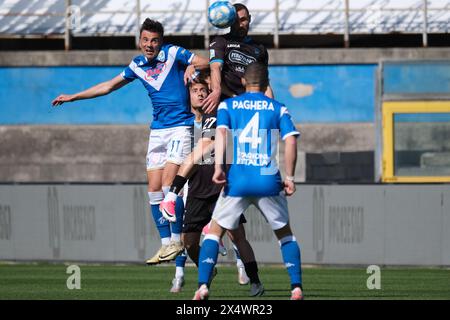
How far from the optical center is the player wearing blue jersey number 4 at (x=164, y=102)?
43.0 ft

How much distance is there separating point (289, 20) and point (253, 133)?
51.7 ft

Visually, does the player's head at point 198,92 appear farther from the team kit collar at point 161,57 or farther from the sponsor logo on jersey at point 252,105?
the sponsor logo on jersey at point 252,105

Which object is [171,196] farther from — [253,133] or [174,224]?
[253,133]

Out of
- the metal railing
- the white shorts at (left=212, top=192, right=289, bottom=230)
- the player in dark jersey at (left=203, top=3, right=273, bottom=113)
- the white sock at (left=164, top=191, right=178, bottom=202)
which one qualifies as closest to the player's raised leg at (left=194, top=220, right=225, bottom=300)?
the white shorts at (left=212, top=192, right=289, bottom=230)

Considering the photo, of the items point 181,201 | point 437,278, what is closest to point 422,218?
point 437,278

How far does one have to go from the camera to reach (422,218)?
64.8 ft

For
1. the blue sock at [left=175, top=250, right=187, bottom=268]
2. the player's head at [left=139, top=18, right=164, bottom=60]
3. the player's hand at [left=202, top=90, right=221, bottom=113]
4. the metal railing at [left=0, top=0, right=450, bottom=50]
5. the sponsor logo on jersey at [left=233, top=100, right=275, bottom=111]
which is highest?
the metal railing at [left=0, top=0, right=450, bottom=50]

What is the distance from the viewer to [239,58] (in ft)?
41.4

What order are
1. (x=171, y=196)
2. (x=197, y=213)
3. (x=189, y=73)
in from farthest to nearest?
(x=197, y=213) → (x=189, y=73) → (x=171, y=196)

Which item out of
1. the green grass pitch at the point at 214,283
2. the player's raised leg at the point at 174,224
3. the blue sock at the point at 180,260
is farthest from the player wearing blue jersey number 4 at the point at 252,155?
the blue sock at the point at 180,260

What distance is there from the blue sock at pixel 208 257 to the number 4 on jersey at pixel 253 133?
0.95 m

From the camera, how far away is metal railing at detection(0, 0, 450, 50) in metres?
25.8

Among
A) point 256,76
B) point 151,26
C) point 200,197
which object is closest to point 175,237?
point 200,197

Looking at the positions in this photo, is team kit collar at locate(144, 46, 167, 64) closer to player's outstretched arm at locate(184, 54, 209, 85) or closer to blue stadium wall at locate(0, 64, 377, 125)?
player's outstretched arm at locate(184, 54, 209, 85)
